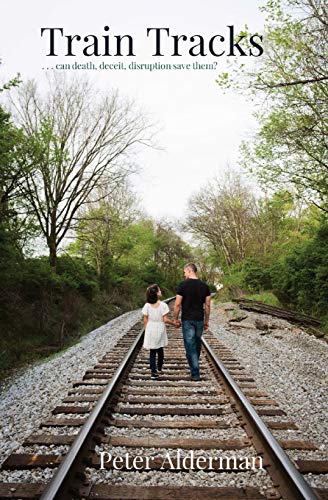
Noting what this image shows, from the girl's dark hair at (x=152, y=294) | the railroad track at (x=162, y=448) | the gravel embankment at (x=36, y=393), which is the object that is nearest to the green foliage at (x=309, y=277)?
the gravel embankment at (x=36, y=393)

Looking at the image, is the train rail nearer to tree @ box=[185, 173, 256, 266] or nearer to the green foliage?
the green foliage

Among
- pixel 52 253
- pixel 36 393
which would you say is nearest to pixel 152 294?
pixel 36 393

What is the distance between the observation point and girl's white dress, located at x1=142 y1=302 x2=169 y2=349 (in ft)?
21.6

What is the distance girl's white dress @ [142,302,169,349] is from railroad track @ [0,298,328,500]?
820 millimetres

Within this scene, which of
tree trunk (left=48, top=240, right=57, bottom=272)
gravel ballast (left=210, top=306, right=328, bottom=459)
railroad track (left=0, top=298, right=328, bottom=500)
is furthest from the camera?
tree trunk (left=48, top=240, right=57, bottom=272)

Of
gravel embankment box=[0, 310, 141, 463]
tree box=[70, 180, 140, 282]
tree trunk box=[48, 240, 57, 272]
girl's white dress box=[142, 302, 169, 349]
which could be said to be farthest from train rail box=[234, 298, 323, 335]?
tree box=[70, 180, 140, 282]

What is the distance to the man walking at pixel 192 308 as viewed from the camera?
6457 mm

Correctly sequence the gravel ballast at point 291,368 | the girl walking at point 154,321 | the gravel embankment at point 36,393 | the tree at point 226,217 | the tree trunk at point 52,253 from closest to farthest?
the gravel embankment at point 36,393
the gravel ballast at point 291,368
the girl walking at point 154,321
the tree trunk at point 52,253
the tree at point 226,217

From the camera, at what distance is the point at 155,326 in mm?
6648

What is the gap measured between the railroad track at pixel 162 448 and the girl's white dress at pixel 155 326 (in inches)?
32.3

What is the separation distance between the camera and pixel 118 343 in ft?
32.1

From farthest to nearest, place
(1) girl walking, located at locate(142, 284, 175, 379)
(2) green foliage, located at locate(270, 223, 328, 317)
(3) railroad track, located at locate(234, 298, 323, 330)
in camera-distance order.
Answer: (2) green foliage, located at locate(270, 223, 328, 317)
(3) railroad track, located at locate(234, 298, 323, 330)
(1) girl walking, located at locate(142, 284, 175, 379)

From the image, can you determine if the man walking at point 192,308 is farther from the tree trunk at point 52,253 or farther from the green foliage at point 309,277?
the tree trunk at point 52,253

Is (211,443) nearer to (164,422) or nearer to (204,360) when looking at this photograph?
(164,422)
